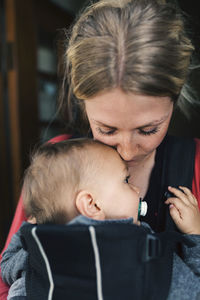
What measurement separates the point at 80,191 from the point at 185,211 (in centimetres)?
33

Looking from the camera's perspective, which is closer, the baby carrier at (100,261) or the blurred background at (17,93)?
the baby carrier at (100,261)

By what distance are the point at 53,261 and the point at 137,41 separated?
649 millimetres

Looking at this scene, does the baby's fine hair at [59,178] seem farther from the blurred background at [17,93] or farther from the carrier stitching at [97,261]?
the blurred background at [17,93]

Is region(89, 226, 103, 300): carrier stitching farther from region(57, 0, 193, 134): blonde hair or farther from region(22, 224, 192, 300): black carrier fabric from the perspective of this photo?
region(57, 0, 193, 134): blonde hair

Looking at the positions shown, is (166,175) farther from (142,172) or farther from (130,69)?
(130,69)

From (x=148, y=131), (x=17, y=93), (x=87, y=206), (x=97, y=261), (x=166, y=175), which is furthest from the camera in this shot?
(x=17, y=93)

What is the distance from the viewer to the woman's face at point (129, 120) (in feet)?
3.07

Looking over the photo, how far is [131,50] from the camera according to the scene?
95 cm

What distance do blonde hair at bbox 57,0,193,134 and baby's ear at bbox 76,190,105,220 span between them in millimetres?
299

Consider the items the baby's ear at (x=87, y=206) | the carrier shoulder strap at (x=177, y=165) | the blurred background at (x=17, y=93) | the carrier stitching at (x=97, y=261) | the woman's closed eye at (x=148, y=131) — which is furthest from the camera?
the blurred background at (x=17, y=93)

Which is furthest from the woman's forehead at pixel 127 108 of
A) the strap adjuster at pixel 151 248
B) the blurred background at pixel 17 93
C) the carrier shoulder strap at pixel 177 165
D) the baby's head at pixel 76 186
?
the blurred background at pixel 17 93

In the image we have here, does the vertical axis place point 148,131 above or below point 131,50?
below

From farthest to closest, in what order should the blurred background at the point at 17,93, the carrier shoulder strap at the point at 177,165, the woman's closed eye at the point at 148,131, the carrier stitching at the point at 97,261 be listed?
the blurred background at the point at 17,93 < the carrier shoulder strap at the point at 177,165 < the woman's closed eye at the point at 148,131 < the carrier stitching at the point at 97,261

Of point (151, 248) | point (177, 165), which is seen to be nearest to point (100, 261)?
point (151, 248)
